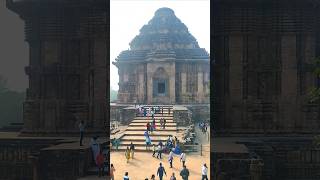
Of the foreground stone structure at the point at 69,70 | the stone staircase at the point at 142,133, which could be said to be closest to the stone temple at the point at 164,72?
the stone staircase at the point at 142,133

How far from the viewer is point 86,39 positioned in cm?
1769

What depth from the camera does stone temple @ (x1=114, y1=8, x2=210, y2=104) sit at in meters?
41.0

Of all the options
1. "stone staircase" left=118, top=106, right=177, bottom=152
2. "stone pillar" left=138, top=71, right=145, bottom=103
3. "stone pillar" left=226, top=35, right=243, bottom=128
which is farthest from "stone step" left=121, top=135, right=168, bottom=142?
"stone pillar" left=138, top=71, right=145, bottom=103

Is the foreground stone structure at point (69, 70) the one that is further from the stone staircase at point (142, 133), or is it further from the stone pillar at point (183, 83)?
the stone pillar at point (183, 83)

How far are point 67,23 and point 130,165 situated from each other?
23.7 ft

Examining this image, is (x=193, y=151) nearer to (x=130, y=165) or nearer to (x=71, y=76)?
(x=130, y=165)

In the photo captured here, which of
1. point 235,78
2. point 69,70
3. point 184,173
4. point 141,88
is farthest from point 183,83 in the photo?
point 184,173

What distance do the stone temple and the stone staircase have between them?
8.15 meters

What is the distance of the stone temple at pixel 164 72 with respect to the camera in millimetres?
41031

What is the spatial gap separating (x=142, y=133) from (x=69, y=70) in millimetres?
9063

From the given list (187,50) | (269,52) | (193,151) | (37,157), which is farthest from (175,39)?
(37,157)

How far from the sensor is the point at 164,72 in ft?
135

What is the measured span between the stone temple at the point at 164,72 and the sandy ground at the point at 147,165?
790 inches

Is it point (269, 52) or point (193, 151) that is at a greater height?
point (269, 52)
